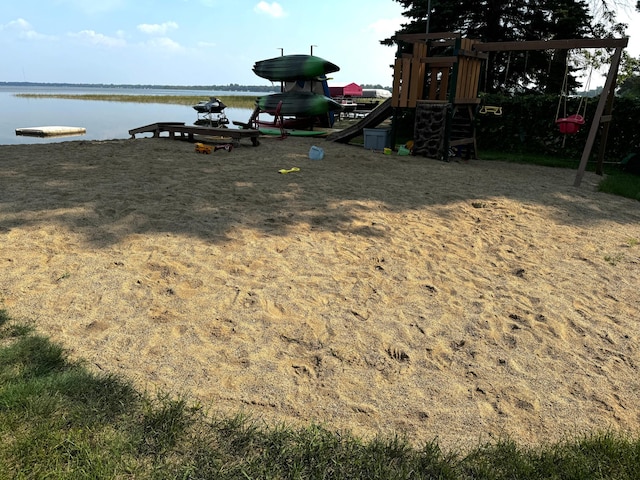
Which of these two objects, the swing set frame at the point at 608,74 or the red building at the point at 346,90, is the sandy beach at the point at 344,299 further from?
the red building at the point at 346,90

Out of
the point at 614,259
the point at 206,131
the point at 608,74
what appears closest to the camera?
the point at 614,259

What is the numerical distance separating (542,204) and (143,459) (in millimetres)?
6679

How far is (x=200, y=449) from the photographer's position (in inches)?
78.8

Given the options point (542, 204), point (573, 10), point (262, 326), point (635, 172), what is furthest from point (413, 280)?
point (573, 10)

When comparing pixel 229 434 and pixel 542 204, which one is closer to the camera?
pixel 229 434

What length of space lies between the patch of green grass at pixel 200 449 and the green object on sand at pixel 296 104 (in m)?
13.9

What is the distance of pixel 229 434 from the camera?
211cm

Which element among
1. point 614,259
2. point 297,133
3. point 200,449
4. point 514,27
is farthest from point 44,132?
point 514,27

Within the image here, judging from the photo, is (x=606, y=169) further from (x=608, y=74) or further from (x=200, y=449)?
(x=200, y=449)

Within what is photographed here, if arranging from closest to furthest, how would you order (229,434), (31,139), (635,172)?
(229,434) < (635,172) < (31,139)

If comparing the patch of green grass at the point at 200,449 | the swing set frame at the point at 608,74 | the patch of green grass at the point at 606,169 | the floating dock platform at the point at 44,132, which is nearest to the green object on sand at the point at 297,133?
the patch of green grass at the point at 606,169

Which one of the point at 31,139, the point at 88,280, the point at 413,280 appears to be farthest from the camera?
the point at 31,139

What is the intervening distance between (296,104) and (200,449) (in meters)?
14.6

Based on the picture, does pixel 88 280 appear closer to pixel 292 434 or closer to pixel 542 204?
pixel 292 434
